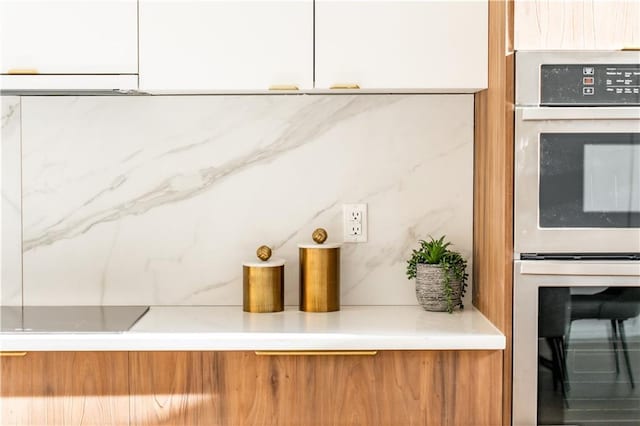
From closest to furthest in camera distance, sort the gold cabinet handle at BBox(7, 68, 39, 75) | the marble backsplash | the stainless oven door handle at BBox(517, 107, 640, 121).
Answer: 1. the stainless oven door handle at BBox(517, 107, 640, 121)
2. the gold cabinet handle at BBox(7, 68, 39, 75)
3. the marble backsplash

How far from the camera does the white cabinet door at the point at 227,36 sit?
7.79ft

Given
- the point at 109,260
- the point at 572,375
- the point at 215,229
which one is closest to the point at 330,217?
the point at 215,229

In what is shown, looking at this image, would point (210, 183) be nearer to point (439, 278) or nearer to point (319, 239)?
point (319, 239)

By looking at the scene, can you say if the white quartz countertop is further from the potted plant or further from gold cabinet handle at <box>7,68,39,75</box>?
gold cabinet handle at <box>7,68,39,75</box>

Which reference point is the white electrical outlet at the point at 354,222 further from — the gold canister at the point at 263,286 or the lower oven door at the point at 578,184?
the lower oven door at the point at 578,184

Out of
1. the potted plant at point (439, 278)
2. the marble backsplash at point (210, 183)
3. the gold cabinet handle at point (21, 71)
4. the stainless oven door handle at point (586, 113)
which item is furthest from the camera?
the marble backsplash at point (210, 183)

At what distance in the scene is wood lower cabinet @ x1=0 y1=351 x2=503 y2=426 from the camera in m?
2.18

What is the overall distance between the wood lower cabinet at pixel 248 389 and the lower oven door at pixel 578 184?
0.39m

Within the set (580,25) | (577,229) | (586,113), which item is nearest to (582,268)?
(577,229)

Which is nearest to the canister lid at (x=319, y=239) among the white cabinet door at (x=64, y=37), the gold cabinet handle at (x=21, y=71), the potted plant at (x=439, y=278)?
the potted plant at (x=439, y=278)

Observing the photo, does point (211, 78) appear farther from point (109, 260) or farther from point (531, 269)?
point (531, 269)

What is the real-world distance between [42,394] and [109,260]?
60cm

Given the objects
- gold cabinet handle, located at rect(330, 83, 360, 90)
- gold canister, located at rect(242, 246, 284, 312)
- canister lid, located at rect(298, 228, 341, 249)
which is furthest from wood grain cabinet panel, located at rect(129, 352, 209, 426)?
gold cabinet handle, located at rect(330, 83, 360, 90)

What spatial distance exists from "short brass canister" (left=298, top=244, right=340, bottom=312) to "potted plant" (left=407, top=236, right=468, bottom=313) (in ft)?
0.87
